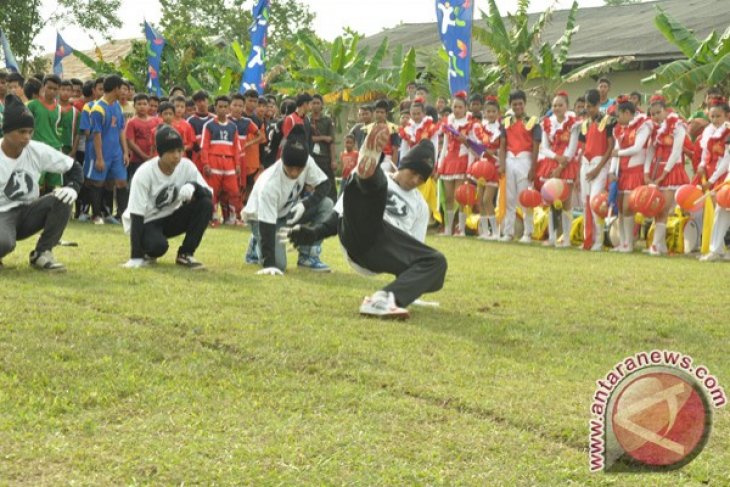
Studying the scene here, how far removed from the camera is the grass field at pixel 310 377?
12.7 feet

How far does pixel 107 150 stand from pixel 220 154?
158cm

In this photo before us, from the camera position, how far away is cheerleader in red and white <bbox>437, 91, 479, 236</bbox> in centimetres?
1464

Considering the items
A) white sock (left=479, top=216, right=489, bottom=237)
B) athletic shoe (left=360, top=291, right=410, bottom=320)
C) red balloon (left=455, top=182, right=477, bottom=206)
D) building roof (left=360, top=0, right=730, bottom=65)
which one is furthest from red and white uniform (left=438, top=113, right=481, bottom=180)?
athletic shoe (left=360, top=291, right=410, bottom=320)

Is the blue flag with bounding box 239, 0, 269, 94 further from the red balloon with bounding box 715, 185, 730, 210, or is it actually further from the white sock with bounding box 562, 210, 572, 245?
the red balloon with bounding box 715, 185, 730, 210

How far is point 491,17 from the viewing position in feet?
70.7

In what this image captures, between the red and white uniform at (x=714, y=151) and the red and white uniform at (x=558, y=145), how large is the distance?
1777 mm

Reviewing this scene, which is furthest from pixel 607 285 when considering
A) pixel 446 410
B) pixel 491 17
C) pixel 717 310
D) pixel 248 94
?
pixel 491 17

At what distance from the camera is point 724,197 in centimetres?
1165

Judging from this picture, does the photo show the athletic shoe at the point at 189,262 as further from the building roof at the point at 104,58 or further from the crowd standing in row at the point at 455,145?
the building roof at the point at 104,58

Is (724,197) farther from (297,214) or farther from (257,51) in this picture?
(257,51)

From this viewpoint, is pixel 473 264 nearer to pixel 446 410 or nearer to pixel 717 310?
pixel 717 310

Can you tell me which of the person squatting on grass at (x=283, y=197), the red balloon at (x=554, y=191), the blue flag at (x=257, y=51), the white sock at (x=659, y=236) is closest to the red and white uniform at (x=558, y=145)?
the red balloon at (x=554, y=191)

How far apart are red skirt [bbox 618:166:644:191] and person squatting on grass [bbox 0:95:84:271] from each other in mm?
7212

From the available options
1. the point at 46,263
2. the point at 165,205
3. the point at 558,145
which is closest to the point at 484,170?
the point at 558,145
